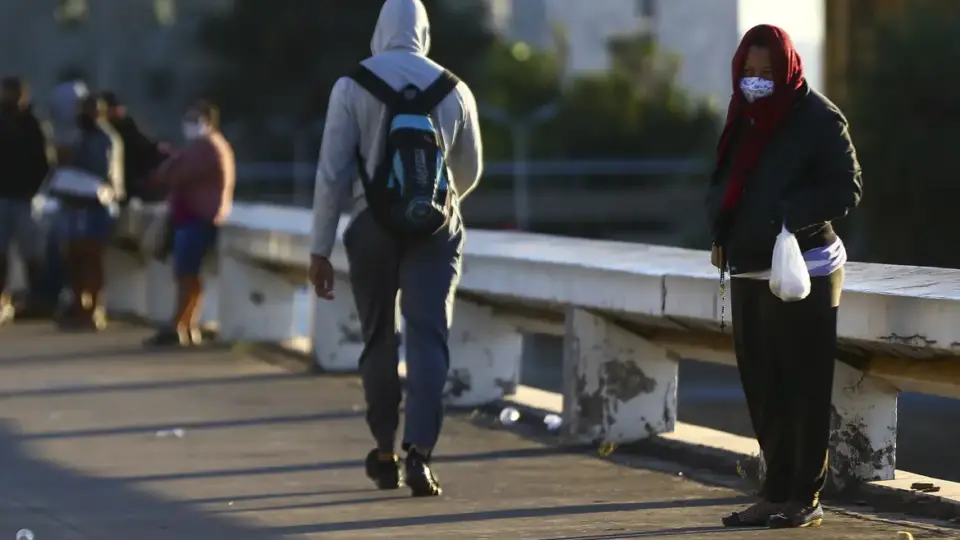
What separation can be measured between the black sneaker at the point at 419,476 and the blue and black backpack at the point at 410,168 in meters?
0.80

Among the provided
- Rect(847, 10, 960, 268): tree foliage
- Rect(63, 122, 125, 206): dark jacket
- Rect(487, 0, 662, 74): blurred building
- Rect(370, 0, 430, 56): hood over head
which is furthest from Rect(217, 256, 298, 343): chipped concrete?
Rect(487, 0, 662, 74): blurred building

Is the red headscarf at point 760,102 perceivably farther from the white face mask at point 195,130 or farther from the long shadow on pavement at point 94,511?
the white face mask at point 195,130

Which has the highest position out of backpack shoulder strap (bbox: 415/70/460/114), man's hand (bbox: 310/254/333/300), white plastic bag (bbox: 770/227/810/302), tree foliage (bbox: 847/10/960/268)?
backpack shoulder strap (bbox: 415/70/460/114)

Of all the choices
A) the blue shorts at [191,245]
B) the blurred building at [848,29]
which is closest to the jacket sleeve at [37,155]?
the blue shorts at [191,245]

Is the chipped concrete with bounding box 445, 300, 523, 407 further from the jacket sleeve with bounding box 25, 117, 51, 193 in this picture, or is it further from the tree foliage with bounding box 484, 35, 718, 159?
the tree foliage with bounding box 484, 35, 718, 159

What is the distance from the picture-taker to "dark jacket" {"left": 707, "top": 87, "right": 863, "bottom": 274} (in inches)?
245

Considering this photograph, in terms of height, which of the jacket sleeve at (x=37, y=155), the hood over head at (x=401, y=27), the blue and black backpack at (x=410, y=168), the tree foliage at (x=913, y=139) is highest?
the hood over head at (x=401, y=27)

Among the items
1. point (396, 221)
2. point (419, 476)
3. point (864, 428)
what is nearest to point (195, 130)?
point (396, 221)

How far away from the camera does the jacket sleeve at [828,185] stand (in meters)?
6.20

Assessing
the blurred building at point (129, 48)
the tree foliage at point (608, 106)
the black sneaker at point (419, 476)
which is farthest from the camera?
the blurred building at point (129, 48)

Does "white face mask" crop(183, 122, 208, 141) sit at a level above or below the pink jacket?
above

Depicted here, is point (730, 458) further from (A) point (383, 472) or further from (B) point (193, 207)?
(B) point (193, 207)

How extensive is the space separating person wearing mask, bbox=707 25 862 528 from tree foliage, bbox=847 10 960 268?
26.4 m

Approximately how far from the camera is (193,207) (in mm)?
13523
